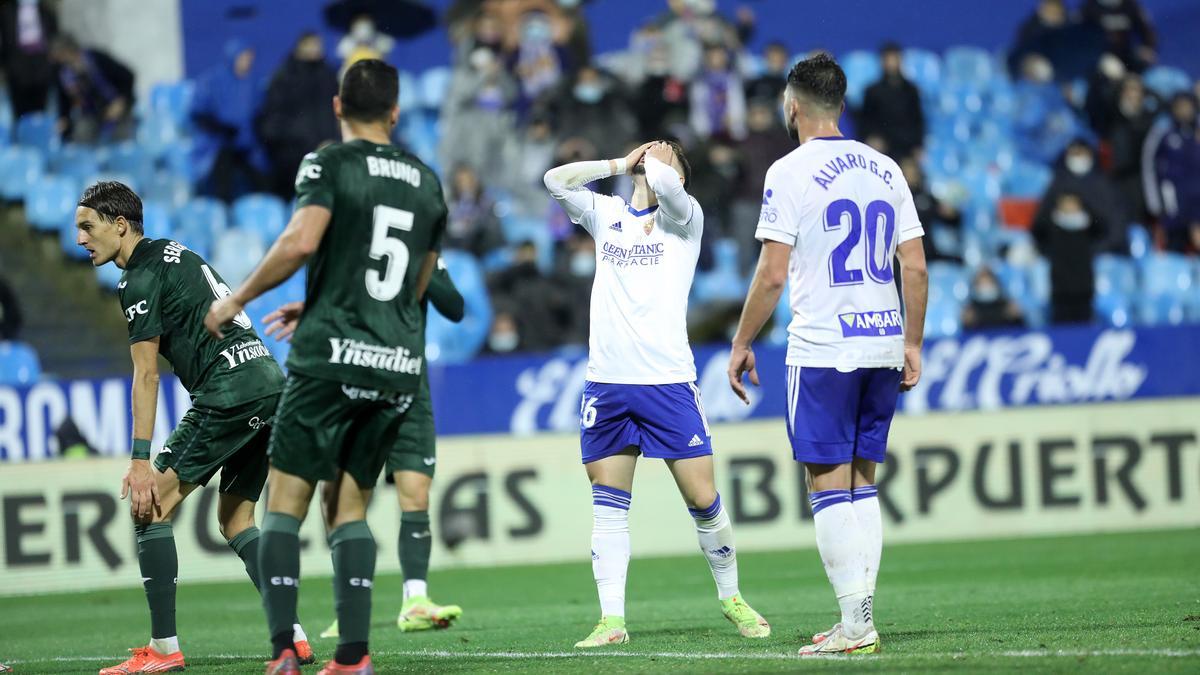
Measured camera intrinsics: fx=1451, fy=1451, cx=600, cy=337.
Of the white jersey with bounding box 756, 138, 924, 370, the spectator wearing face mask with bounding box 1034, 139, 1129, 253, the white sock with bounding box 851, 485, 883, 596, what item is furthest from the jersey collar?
the spectator wearing face mask with bounding box 1034, 139, 1129, 253

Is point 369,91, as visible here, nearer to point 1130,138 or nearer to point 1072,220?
point 1072,220

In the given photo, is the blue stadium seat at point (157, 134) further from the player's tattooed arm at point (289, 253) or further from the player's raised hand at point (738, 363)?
the player's tattooed arm at point (289, 253)

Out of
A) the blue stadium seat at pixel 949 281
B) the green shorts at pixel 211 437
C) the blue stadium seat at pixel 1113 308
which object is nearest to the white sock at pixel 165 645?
the green shorts at pixel 211 437

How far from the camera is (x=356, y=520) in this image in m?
5.23

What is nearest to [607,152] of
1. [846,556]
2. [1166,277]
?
[1166,277]

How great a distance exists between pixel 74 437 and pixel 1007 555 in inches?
335

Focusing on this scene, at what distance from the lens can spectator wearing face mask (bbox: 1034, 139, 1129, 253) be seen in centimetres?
1664

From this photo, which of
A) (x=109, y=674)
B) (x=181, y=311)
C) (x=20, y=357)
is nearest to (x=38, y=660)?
(x=109, y=674)

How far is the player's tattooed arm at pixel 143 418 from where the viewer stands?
605 centimetres

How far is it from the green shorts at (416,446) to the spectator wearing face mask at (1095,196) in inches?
443

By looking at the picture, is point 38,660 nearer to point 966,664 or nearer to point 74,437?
point 966,664

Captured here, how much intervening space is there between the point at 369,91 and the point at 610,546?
2.54 meters

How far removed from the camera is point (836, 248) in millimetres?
5855

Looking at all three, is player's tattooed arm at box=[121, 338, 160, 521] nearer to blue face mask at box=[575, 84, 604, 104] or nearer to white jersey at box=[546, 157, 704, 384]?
white jersey at box=[546, 157, 704, 384]
